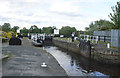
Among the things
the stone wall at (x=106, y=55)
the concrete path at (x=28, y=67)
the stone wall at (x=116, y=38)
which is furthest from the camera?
the stone wall at (x=116, y=38)

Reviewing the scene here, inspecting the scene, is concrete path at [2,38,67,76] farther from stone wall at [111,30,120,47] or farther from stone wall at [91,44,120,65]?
stone wall at [111,30,120,47]

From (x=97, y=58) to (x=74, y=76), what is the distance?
306 inches

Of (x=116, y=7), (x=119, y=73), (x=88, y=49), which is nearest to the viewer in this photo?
(x=119, y=73)

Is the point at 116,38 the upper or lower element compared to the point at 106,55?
upper

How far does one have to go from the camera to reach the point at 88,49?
20.6 metres

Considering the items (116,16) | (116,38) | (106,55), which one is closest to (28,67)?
(106,55)

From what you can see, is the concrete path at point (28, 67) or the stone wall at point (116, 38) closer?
the concrete path at point (28, 67)

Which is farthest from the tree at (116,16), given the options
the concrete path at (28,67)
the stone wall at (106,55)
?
the concrete path at (28,67)

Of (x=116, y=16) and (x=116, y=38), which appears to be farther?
(x=116, y=16)

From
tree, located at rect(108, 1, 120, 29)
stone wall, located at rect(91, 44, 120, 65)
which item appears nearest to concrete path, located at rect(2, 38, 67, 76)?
stone wall, located at rect(91, 44, 120, 65)

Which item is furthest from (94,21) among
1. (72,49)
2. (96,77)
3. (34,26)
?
(34,26)

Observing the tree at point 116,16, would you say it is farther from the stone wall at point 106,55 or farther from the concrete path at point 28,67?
the concrete path at point 28,67

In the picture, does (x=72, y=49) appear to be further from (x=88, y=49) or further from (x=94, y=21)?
(x=94, y=21)

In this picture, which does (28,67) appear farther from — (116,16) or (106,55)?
(116,16)
